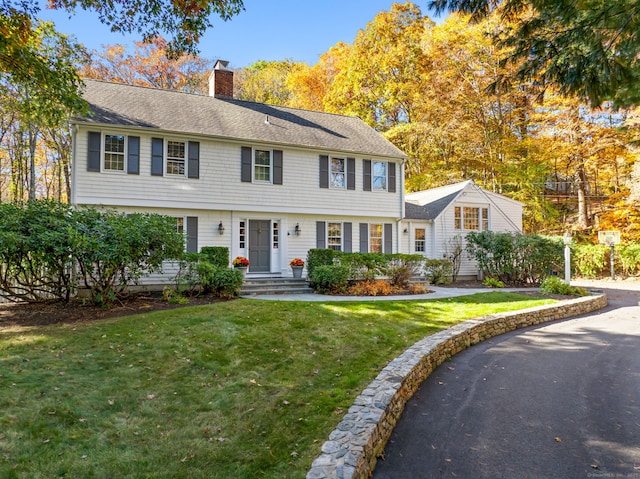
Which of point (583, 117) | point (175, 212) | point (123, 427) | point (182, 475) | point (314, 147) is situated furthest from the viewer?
point (583, 117)

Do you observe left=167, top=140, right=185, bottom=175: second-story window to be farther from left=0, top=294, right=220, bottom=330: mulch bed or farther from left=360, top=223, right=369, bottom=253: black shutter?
left=360, top=223, right=369, bottom=253: black shutter

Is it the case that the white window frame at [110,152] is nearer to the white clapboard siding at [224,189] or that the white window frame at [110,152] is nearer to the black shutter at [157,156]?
the white clapboard siding at [224,189]

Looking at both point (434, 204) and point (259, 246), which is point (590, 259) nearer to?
point (434, 204)

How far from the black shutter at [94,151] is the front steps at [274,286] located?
5741mm

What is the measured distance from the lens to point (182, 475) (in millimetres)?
2898

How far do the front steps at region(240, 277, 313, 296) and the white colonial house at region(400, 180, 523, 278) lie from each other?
5383mm

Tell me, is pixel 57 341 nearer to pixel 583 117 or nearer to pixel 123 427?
pixel 123 427

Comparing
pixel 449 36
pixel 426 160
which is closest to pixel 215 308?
pixel 426 160

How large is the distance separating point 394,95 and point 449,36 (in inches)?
169

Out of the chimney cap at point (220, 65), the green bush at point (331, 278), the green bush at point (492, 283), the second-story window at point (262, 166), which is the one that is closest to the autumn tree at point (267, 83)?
the chimney cap at point (220, 65)

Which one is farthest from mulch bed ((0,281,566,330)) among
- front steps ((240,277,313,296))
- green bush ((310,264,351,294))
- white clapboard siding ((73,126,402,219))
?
white clapboard siding ((73,126,402,219))

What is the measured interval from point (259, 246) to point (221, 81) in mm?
7832

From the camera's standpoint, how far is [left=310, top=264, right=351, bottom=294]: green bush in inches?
454

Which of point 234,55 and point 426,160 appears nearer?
point 426,160
